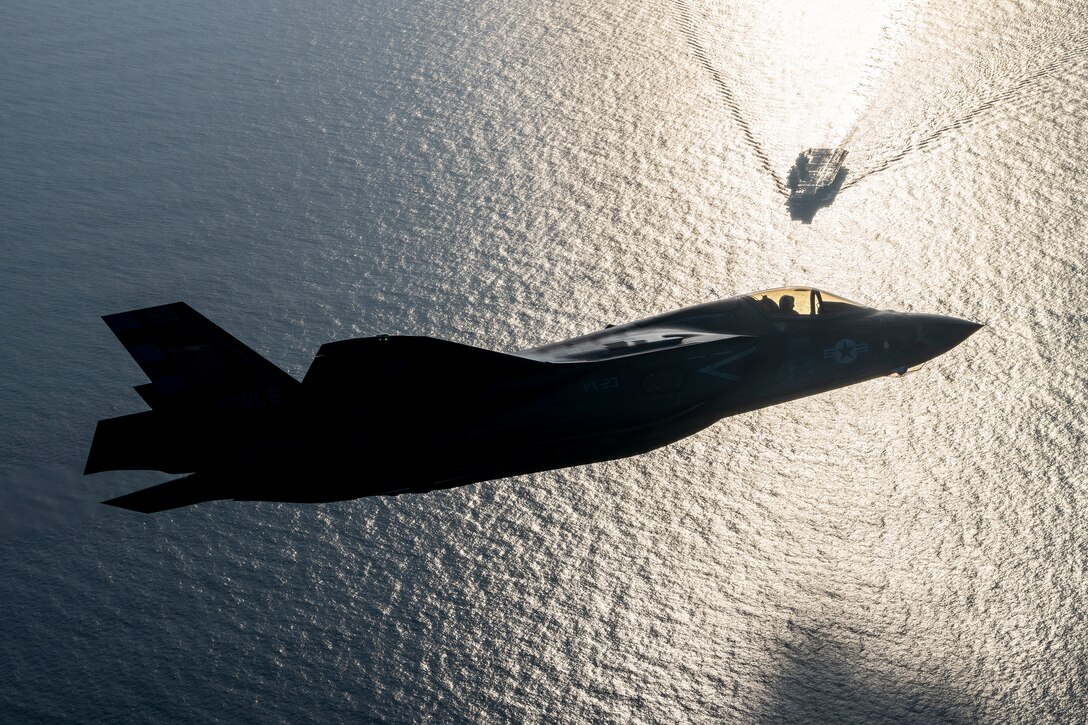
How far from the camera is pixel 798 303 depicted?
137 feet

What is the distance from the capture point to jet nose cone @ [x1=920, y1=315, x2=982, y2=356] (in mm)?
42394

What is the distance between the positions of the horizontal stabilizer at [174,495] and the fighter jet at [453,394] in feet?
0.16

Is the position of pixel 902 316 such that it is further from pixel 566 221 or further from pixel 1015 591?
pixel 566 221

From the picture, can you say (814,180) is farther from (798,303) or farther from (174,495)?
(174,495)

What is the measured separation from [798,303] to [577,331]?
42206 mm

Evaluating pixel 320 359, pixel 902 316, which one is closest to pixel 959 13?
pixel 902 316

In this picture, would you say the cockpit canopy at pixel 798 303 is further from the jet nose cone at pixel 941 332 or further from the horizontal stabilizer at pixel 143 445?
the horizontal stabilizer at pixel 143 445

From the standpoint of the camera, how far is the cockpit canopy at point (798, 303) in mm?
41531

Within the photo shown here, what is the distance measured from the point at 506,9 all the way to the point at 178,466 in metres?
99.2

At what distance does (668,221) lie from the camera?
9062 centimetres

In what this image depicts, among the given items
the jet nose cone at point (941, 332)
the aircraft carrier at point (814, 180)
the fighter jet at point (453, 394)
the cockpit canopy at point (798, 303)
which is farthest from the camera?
the aircraft carrier at point (814, 180)

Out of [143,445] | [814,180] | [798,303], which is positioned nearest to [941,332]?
[798,303]

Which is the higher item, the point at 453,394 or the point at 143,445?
the point at 453,394

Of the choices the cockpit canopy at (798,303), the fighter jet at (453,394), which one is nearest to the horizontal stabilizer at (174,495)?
the fighter jet at (453,394)
